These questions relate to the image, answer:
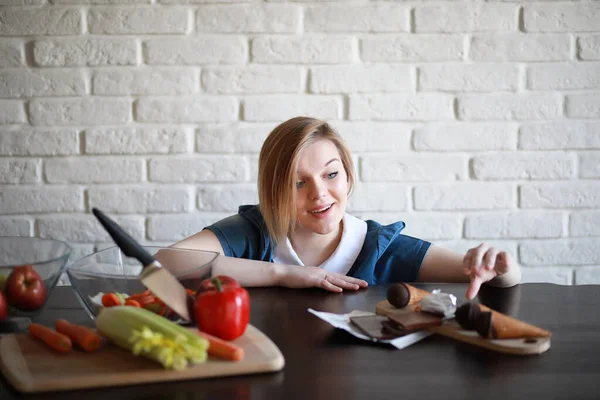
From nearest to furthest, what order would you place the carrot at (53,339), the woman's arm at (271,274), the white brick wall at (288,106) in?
the carrot at (53,339) < the woman's arm at (271,274) < the white brick wall at (288,106)

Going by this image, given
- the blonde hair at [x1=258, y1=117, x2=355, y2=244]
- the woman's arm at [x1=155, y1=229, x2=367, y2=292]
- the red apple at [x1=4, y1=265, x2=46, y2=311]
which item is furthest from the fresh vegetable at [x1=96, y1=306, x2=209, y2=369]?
the blonde hair at [x1=258, y1=117, x2=355, y2=244]

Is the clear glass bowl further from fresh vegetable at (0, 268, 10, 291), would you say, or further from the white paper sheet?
the white paper sheet

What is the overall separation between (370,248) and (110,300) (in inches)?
31.5

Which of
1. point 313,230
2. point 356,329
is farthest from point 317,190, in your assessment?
point 356,329

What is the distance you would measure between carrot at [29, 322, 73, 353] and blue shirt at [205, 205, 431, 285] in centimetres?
72

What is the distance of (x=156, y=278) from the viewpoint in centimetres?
92

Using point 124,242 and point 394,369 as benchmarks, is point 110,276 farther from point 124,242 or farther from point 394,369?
point 394,369

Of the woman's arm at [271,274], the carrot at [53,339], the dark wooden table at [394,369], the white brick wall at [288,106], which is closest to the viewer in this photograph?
the dark wooden table at [394,369]

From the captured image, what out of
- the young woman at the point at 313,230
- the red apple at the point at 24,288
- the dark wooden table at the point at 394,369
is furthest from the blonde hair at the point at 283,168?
the red apple at the point at 24,288

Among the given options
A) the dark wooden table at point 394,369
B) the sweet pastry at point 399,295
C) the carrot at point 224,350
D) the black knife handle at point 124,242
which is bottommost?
the dark wooden table at point 394,369

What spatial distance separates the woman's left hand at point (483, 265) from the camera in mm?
1160

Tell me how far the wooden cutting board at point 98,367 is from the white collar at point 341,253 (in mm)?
728

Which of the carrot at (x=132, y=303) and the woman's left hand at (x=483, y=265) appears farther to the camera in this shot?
the woman's left hand at (x=483, y=265)

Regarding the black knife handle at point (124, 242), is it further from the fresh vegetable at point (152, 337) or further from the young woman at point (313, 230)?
the young woman at point (313, 230)
